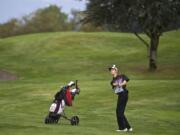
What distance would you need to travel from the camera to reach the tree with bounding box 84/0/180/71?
1828 inches

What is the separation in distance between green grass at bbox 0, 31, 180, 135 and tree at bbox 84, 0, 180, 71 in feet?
12.7

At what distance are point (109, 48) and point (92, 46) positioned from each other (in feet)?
6.69

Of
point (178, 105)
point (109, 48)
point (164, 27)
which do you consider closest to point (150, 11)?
point (164, 27)

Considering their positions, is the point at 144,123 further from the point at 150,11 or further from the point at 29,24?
the point at 29,24

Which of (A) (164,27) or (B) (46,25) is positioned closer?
(A) (164,27)

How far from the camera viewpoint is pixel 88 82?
44.8 metres

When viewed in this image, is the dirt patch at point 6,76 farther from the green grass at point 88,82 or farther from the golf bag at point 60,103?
the golf bag at point 60,103

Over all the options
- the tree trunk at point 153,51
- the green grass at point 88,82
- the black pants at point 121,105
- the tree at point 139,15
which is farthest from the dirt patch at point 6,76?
the black pants at point 121,105

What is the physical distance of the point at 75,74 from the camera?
53.3m

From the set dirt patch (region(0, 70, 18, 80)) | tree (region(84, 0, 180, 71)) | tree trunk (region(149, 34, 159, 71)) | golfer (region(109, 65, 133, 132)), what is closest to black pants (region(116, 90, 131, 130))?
golfer (region(109, 65, 133, 132))

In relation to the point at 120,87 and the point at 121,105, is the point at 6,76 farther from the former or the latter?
the point at 120,87

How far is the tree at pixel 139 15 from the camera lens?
46.4 m

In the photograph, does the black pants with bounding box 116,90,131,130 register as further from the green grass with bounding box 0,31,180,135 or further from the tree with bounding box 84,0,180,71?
the tree with bounding box 84,0,180,71

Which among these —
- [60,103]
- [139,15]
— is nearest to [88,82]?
[139,15]
